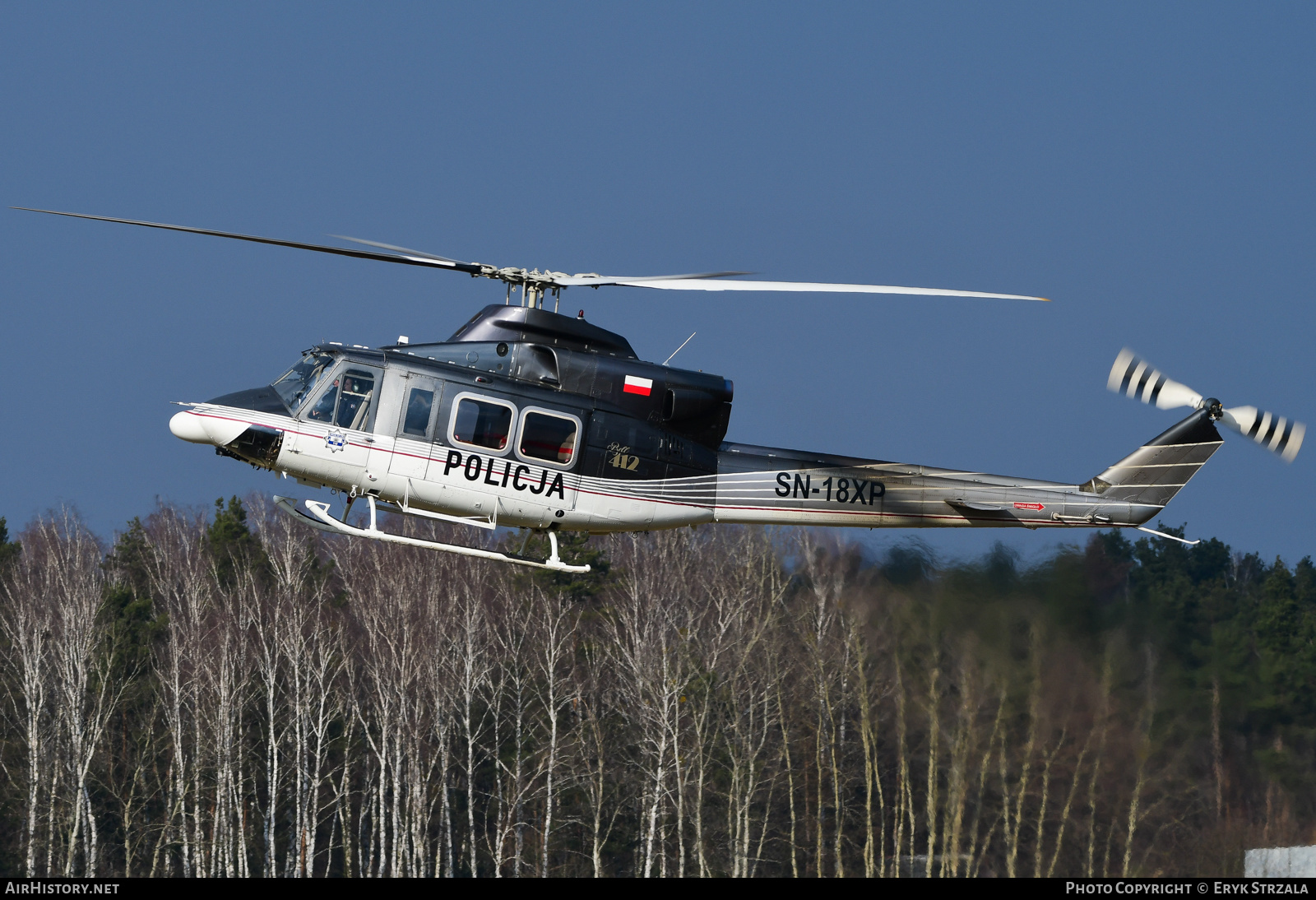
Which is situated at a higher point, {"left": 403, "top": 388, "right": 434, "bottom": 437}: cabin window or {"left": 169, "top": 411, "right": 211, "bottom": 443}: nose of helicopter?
{"left": 403, "top": 388, "right": 434, "bottom": 437}: cabin window

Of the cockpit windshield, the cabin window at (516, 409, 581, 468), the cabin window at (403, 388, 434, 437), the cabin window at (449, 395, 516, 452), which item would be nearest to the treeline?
the cabin window at (516, 409, 581, 468)

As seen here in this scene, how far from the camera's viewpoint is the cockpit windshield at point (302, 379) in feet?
54.1

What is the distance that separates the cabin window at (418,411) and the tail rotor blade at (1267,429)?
990 centimetres

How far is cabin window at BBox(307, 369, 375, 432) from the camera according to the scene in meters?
16.3

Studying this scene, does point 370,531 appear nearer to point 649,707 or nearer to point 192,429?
point 192,429

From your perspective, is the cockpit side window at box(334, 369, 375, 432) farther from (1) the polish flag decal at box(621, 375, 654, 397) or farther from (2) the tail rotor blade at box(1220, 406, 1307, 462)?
(2) the tail rotor blade at box(1220, 406, 1307, 462)

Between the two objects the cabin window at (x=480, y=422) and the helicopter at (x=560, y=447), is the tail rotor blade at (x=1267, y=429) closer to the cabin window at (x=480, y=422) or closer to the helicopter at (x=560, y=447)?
the helicopter at (x=560, y=447)

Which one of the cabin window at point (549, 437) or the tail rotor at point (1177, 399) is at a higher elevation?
the tail rotor at point (1177, 399)

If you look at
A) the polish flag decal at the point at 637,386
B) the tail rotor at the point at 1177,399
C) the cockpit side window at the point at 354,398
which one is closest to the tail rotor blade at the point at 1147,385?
the tail rotor at the point at 1177,399

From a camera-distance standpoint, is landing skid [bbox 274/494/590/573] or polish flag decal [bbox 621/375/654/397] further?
polish flag decal [bbox 621/375/654/397]

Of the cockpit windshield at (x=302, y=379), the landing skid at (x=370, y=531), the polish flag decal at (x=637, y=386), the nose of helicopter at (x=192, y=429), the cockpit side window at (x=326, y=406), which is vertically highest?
the polish flag decal at (x=637, y=386)

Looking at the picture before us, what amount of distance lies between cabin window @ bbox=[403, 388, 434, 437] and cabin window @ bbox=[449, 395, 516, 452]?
0.98ft

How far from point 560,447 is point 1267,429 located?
872 cm

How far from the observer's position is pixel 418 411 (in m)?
16.3
